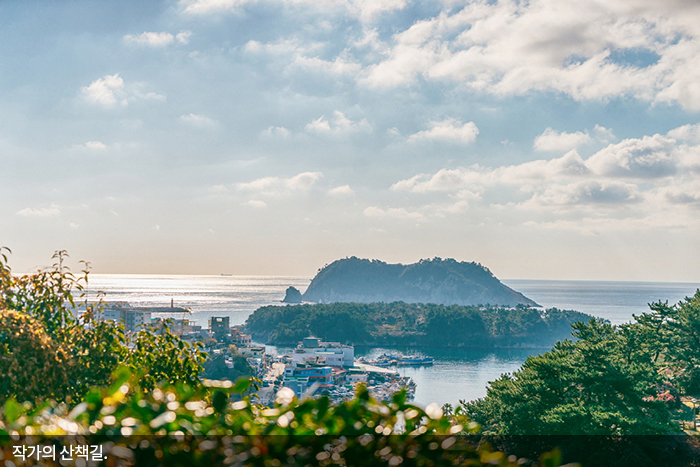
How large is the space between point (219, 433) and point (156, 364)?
3.07 m

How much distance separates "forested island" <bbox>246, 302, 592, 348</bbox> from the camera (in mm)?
59188

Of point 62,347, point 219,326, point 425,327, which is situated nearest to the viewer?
point 62,347

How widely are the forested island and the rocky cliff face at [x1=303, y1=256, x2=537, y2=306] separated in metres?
55.1

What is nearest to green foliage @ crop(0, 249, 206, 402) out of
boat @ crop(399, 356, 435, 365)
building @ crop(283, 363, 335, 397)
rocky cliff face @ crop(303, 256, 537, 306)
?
building @ crop(283, 363, 335, 397)

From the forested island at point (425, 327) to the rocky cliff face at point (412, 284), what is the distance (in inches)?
2169

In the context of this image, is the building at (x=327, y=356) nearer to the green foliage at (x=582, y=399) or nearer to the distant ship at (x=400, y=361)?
the distant ship at (x=400, y=361)

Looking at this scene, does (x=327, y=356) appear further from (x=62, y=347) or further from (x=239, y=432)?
(x=239, y=432)

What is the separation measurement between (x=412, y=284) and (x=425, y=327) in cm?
7406

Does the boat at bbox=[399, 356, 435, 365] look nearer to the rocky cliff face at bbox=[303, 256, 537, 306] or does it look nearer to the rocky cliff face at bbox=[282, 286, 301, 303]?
the rocky cliff face at bbox=[303, 256, 537, 306]

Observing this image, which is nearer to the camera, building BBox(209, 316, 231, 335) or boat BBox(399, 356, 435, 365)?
boat BBox(399, 356, 435, 365)

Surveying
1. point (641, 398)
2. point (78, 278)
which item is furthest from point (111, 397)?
point (641, 398)

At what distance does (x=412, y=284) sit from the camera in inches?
5320

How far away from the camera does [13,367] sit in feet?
9.55

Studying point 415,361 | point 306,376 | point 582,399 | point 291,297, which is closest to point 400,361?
point 415,361
